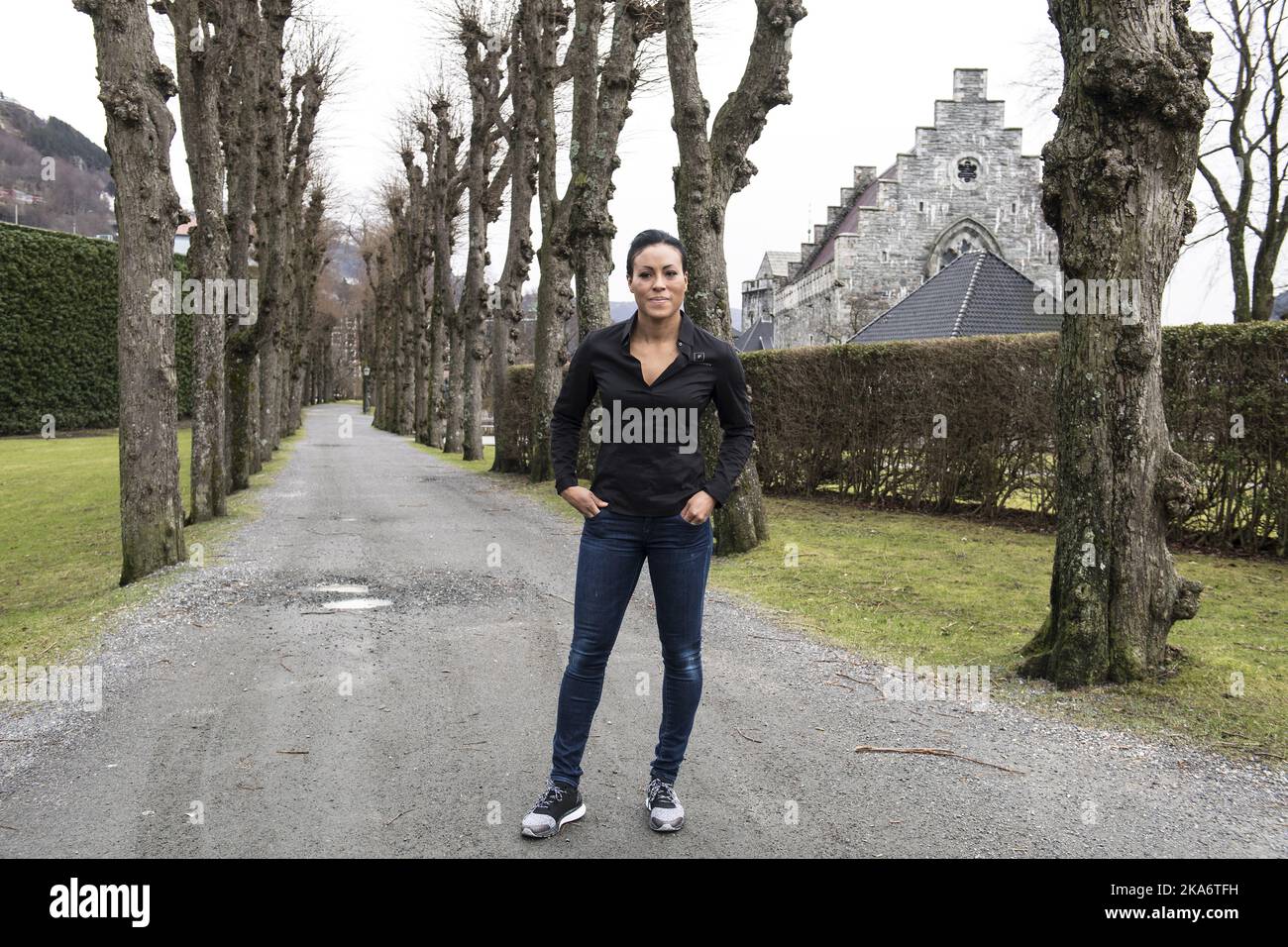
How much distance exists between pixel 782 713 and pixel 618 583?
196 cm

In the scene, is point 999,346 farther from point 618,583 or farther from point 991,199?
point 991,199

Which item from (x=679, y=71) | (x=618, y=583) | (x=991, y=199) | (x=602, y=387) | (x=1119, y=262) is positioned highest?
(x=991, y=199)

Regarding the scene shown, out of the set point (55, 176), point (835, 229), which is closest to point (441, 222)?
point (835, 229)

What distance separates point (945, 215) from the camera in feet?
156

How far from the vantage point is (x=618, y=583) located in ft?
11.9

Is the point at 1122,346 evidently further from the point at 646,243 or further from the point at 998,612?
the point at 646,243

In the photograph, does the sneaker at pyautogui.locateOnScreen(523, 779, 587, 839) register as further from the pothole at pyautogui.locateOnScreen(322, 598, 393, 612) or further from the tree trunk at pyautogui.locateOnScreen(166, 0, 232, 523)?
the tree trunk at pyautogui.locateOnScreen(166, 0, 232, 523)

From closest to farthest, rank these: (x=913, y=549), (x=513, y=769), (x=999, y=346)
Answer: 1. (x=513, y=769)
2. (x=913, y=549)
3. (x=999, y=346)

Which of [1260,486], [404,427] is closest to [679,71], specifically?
[1260,486]

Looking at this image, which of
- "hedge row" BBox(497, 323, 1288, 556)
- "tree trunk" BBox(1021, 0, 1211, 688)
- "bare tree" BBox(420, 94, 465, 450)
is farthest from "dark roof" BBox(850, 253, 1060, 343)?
"tree trunk" BBox(1021, 0, 1211, 688)

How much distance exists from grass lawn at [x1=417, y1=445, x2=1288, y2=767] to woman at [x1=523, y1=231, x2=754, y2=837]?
260cm

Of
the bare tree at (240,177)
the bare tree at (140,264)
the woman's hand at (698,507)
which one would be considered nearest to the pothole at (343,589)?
the bare tree at (140,264)

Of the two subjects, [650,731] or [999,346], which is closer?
[650,731]
